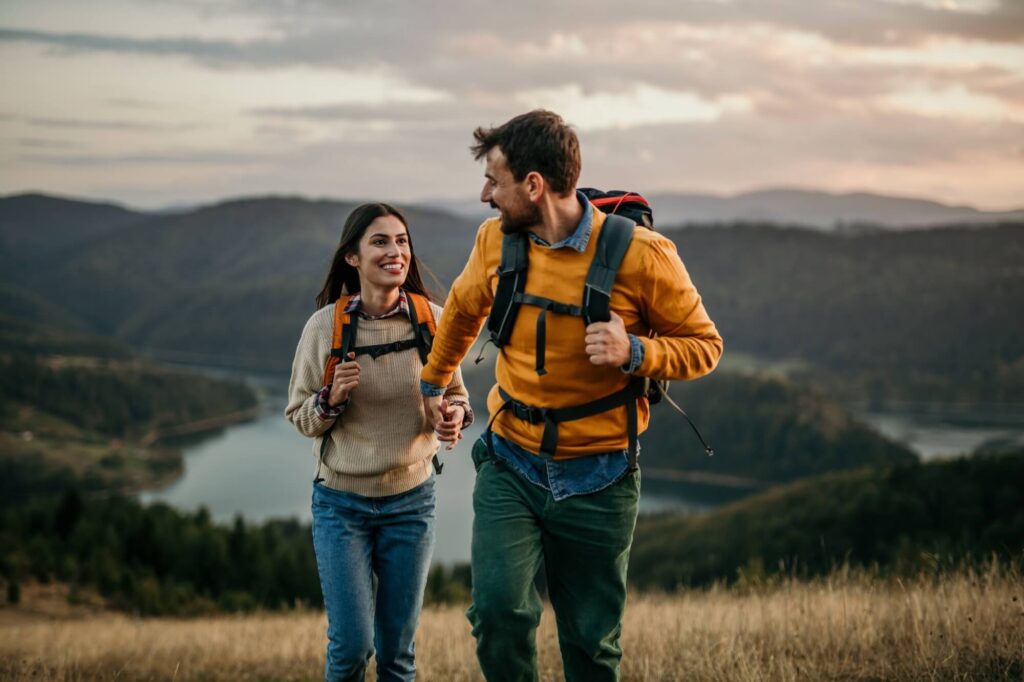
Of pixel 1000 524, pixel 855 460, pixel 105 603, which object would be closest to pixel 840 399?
pixel 855 460

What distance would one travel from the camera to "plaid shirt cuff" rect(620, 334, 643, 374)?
273cm

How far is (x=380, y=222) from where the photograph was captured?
11.8 ft

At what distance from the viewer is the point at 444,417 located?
3410mm

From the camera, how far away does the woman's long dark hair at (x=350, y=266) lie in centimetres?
364

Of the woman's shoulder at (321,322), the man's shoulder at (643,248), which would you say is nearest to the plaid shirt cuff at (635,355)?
the man's shoulder at (643,248)

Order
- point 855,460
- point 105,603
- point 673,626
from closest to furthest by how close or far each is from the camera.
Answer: point 673,626
point 105,603
point 855,460

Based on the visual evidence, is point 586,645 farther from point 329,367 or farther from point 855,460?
point 855,460

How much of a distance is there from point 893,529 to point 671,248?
47615 mm

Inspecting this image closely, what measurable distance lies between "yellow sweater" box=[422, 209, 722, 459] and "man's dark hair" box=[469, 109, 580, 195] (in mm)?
207

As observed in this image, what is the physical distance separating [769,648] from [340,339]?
256 centimetres

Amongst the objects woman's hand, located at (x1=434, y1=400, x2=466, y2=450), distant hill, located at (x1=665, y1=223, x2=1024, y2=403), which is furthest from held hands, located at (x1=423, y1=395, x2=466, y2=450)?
distant hill, located at (x1=665, y1=223, x2=1024, y2=403)

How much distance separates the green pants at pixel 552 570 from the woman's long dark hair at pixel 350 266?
1.13 m

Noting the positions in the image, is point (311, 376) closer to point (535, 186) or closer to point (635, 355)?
point (535, 186)

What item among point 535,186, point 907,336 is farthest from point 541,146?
point 907,336
